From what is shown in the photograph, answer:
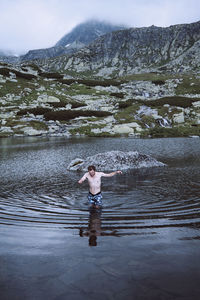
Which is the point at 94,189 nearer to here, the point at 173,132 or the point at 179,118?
the point at 173,132

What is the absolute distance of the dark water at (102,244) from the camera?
5.70 m

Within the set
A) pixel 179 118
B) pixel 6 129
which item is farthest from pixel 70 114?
pixel 179 118

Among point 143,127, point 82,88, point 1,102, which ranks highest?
point 82,88

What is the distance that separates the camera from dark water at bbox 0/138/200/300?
18.7 ft

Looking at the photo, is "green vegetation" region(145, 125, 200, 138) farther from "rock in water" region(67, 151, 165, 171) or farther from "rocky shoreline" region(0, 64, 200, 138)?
"rock in water" region(67, 151, 165, 171)

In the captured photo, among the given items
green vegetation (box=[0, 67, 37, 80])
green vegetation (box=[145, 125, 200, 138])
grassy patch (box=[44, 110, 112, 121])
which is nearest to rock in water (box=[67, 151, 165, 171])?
green vegetation (box=[145, 125, 200, 138])

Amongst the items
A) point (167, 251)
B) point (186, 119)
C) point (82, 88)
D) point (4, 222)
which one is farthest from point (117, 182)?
point (82, 88)

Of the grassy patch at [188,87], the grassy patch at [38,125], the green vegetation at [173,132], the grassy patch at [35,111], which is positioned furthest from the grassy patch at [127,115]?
the grassy patch at [188,87]

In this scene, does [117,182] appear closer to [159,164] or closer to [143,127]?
[159,164]

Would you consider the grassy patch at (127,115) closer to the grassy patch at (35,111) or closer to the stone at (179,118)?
the stone at (179,118)

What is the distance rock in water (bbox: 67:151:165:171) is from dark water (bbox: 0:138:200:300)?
8.34m

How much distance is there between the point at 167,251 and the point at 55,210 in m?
6.48

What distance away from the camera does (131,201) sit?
13727mm

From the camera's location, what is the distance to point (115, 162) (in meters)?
25.7
